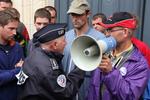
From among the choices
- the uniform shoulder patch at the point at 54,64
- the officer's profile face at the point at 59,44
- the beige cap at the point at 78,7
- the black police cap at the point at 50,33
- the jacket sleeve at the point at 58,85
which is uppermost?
the beige cap at the point at 78,7

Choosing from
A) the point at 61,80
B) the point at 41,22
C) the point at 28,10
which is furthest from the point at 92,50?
the point at 28,10

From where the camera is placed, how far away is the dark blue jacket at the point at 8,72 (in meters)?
3.29

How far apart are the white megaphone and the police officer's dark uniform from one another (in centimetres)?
31

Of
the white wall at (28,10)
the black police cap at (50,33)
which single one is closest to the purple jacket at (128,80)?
the black police cap at (50,33)

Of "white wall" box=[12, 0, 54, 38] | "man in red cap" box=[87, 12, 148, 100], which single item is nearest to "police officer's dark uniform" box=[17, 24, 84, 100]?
"man in red cap" box=[87, 12, 148, 100]

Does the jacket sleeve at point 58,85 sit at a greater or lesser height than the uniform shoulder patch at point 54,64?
lesser

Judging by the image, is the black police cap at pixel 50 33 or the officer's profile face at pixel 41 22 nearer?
the black police cap at pixel 50 33

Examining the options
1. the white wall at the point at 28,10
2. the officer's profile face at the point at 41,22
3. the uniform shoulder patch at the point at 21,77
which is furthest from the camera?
the white wall at the point at 28,10

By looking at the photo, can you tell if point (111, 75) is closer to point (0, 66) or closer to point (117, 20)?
point (117, 20)

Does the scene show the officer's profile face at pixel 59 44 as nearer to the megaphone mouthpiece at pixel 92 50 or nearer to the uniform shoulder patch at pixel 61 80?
the uniform shoulder patch at pixel 61 80

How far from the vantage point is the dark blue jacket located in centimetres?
329

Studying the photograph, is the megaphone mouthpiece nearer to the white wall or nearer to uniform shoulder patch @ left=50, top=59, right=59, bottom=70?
uniform shoulder patch @ left=50, top=59, right=59, bottom=70

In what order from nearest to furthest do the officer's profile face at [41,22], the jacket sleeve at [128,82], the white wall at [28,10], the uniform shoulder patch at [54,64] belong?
the jacket sleeve at [128,82] < the uniform shoulder patch at [54,64] < the officer's profile face at [41,22] < the white wall at [28,10]

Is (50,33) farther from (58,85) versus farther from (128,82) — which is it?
(128,82)
